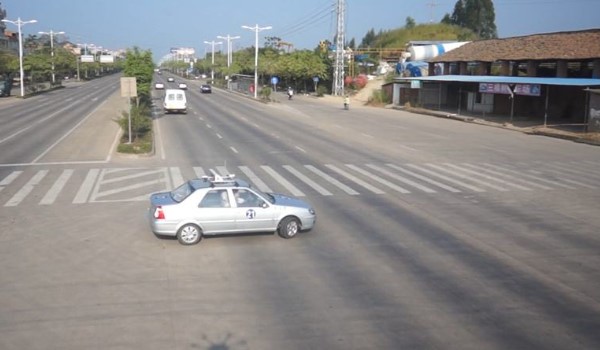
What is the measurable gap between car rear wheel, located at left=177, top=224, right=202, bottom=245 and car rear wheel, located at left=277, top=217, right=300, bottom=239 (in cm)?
188

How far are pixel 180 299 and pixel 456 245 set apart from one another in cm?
650

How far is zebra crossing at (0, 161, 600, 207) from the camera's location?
1961cm

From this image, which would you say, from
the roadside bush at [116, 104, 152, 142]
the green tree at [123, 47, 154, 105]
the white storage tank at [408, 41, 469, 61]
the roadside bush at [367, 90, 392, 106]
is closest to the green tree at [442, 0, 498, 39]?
the white storage tank at [408, 41, 469, 61]

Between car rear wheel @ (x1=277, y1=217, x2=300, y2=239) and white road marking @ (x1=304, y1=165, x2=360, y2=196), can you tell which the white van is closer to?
white road marking @ (x1=304, y1=165, x2=360, y2=196)

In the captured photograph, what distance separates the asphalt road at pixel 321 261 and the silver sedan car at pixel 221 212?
34 centimetres

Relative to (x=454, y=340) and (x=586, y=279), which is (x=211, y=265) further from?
(x=586, y=279)

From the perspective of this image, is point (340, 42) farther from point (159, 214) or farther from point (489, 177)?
point (159, 214)

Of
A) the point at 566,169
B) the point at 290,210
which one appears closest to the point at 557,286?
the point at 290,210

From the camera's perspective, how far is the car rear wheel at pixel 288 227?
14305 millimetres

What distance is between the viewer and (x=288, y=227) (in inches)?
564

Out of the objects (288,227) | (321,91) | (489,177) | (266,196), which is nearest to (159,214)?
(266,196)

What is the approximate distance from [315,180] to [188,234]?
8982mm

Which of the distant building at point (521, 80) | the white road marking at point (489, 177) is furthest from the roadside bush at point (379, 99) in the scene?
the white road marking at point (489, 177)

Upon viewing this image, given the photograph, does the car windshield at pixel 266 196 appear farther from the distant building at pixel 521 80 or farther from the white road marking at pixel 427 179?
the distant building at pixel 521 80
